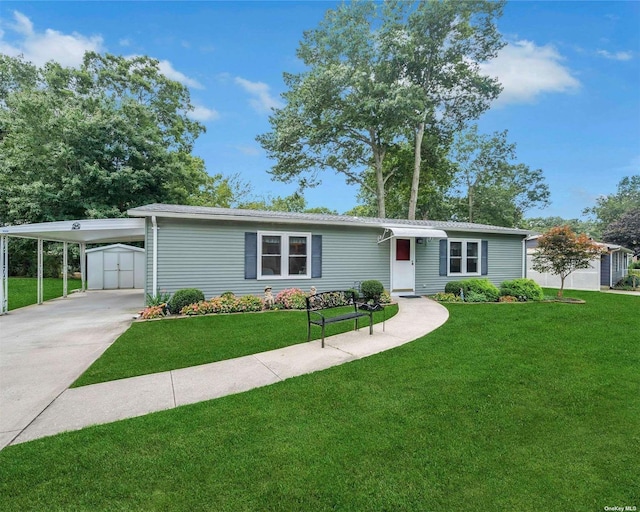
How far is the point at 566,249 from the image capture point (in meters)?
11.6

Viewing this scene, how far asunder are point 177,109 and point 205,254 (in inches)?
901

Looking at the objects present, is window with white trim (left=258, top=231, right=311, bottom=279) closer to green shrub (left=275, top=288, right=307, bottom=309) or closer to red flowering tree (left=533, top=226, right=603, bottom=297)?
green shrub (left=275, top=288, right=307, bottom=309)

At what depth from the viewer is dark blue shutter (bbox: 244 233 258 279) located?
9781 millimetres

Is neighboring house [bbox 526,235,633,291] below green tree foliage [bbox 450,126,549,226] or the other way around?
below

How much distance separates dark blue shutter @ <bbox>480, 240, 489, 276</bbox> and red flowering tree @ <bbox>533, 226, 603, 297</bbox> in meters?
1.80

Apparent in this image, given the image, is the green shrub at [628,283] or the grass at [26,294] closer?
the grass at [26,294]

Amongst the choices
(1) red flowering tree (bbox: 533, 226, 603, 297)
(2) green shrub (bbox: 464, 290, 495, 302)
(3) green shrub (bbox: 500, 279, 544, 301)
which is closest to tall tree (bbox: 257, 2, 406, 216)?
(1) red flowering tree (bbox: 533, 226, 603, 297)

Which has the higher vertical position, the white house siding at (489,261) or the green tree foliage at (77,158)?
the green tree foliage at (77,158)

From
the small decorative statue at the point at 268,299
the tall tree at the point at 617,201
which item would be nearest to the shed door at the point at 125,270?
the small decorative statue at the point at 268,299

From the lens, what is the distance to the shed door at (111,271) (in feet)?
50.9

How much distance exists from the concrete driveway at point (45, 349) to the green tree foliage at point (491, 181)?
29426 millimetres

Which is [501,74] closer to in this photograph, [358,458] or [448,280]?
[448,280]

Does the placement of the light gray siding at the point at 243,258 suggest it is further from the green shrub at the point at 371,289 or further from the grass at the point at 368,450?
the grass at the point at 368,450

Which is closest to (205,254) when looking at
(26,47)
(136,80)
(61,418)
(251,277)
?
(251,277)
